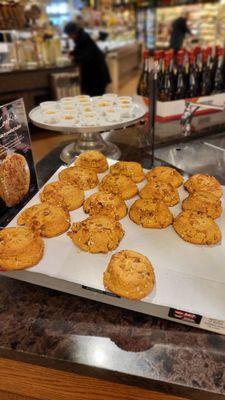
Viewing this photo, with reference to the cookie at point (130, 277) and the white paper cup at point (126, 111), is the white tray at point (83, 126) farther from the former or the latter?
the cookie at point (130, 277)

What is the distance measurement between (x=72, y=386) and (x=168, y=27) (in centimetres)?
991

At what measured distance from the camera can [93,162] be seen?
3.86 feet

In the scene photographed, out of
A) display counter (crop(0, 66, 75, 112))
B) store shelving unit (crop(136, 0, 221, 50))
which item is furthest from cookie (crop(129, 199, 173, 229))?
store shelving unit (crop(136, 0, 221, 50))

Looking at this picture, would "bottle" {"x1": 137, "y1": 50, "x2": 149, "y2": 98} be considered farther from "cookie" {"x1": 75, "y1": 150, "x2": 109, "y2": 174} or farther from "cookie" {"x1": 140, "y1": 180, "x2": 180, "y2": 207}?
"cookie" {"x1": 140, "y1": 180, "x2": 180, "y2": 207}

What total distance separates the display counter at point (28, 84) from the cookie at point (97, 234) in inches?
143

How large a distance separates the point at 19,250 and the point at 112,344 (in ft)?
1.02

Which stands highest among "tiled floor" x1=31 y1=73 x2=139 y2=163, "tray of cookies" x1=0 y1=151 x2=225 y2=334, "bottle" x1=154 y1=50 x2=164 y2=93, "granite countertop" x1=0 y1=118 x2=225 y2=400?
"bottle" x1=154 y1=50 x2=164 y2=93

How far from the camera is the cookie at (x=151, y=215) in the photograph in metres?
0.87

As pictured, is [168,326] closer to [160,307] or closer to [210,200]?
[160,307]

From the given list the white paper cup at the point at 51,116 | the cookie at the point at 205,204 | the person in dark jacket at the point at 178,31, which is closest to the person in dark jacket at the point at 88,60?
the person in dark jacket at the point at 178,31

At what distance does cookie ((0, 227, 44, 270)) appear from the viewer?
725 millimetres

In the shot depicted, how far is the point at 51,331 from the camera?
0.71 meters

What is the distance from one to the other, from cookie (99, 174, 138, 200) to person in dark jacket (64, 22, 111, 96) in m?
4.17

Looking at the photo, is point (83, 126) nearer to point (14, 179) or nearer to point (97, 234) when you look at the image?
point (14, 179)
